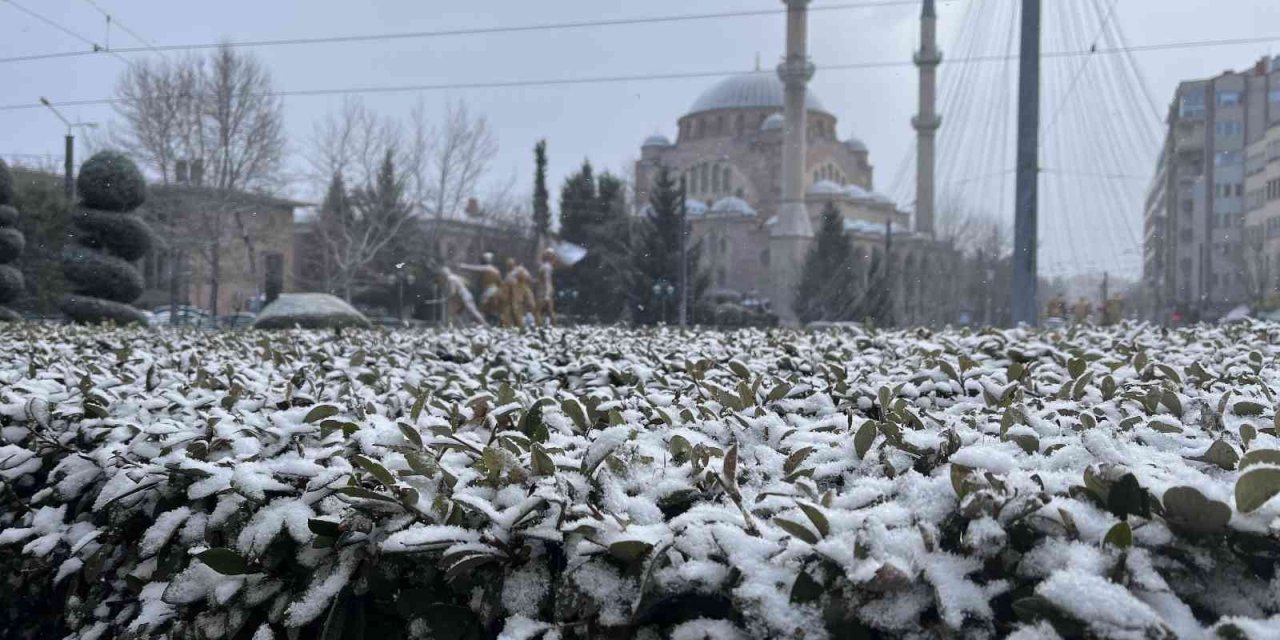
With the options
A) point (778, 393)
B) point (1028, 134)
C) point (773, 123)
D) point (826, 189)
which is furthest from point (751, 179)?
point (778, 393)

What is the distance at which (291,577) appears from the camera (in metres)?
1.89

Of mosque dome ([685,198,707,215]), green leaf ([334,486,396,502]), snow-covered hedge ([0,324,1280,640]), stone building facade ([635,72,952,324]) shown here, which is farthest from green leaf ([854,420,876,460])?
mosque dome ([685,198,707,215])

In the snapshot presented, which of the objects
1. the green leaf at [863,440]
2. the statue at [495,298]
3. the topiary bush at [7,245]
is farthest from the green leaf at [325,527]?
the topiary bush at [7,245]

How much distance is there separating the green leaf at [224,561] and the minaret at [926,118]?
145 ft

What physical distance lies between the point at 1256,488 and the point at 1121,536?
0.72 feet

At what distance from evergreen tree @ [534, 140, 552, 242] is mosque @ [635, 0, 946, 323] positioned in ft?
20.3

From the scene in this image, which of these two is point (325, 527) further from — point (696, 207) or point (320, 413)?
point (696, 207)

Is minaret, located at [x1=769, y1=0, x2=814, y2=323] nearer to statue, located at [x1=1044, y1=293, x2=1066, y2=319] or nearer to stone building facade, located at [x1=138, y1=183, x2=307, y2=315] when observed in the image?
statue, located at [x1=1044, y1=293, x2=1066, y2=319]

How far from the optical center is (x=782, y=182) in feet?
167

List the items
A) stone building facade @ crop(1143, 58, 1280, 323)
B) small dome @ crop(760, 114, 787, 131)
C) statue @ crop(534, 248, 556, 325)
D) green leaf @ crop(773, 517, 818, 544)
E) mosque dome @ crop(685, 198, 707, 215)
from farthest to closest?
small dome @ crop(760, 114, 787, 131) → mosque dome @ crop(685, 198, 707, 215) → stone building facade @ crop(1143, 58, 1280, 323) → statue @ crop(534, 248, 556, 325) → green leaf @ crop(773, 517, 818, 544)

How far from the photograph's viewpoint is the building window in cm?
5549

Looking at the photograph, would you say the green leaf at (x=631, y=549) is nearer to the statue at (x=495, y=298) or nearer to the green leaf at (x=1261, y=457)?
the green leaf at (x=1261, y=457)

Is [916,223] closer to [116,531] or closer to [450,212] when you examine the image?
[450,212]

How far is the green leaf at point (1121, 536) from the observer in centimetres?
130
